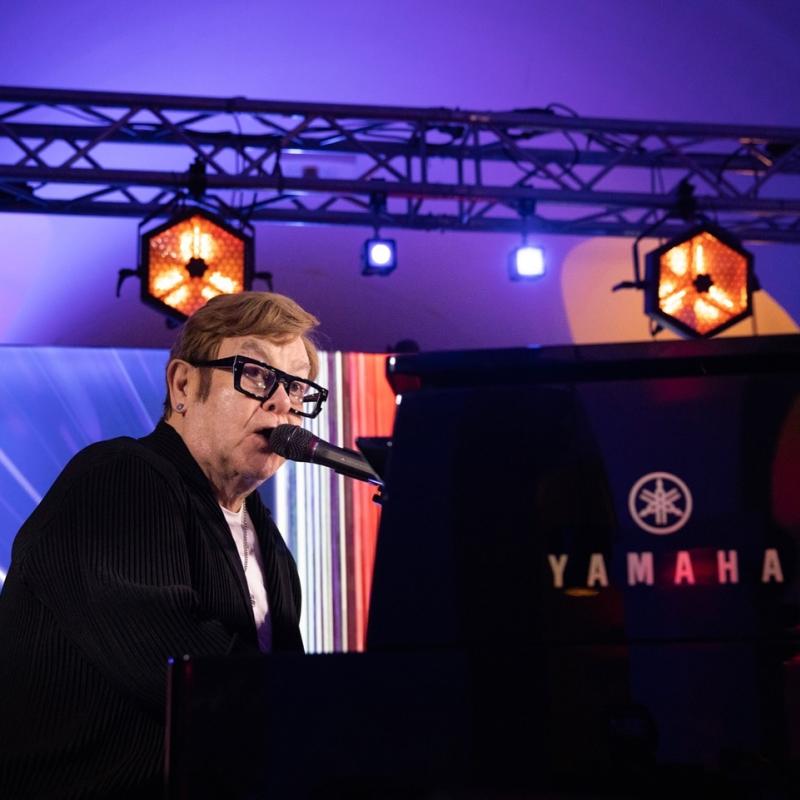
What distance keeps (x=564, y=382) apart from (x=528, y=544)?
0.56 ft

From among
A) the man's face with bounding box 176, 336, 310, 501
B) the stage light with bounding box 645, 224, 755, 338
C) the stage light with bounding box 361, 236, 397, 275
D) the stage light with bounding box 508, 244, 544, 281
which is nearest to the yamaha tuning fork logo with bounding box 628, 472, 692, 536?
the man's face with bounding box 176, 336, 310, 501

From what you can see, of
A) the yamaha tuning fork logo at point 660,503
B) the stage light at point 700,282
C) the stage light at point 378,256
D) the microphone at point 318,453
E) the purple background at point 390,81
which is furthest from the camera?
the purple background at point 390,81

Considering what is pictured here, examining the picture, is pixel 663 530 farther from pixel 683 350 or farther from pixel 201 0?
pixel 201 0

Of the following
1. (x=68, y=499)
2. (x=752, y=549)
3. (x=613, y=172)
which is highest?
(x=613, y=172)

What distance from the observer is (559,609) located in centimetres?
101

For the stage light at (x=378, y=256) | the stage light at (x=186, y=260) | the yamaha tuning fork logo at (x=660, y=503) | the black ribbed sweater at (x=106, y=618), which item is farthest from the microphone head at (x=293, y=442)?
the stage light at (x=378, y=256)

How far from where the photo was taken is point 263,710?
3.04ft

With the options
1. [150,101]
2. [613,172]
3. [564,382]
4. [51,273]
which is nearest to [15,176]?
[150,101]

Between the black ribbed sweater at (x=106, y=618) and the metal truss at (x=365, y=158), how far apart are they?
10.6 feet

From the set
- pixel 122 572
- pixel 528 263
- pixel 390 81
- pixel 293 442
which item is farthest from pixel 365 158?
pixel 122 572

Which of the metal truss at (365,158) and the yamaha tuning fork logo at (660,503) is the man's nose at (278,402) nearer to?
the yamaha tuning fork logo at (660,503)

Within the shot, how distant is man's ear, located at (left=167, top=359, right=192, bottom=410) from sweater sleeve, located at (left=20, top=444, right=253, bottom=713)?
11.9 inches

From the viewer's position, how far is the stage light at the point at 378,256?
17.3 feet

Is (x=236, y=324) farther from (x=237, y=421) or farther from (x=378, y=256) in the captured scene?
(x=378, y=256)
